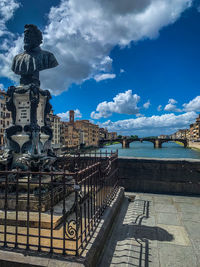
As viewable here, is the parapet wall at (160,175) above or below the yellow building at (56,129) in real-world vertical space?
below

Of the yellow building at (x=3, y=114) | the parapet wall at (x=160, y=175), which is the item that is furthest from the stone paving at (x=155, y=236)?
the yellow building at (x=3, y=114)

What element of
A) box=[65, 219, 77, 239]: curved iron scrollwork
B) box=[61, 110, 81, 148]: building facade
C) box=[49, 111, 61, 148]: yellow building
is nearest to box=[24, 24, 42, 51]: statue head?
box=[65, 219, 77, 239]: curved iron scrollwork

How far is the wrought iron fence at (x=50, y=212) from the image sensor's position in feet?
10.2

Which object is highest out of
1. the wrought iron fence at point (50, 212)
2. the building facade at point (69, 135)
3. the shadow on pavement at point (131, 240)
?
the building facade at point (69, 135)

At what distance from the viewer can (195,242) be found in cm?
402

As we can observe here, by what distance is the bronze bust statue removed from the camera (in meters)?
8.37

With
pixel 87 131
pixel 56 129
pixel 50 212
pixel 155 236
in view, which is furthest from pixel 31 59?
pixel 87 131

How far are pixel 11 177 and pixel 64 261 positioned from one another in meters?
3.96

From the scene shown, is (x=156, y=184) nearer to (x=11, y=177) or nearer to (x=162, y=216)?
(x=162, y=216)

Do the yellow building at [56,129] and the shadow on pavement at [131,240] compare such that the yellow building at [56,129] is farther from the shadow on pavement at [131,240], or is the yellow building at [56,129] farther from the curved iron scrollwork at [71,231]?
the curved iron scrollwork at [71,231]

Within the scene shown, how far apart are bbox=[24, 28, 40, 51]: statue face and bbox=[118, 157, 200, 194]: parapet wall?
21.6 ft

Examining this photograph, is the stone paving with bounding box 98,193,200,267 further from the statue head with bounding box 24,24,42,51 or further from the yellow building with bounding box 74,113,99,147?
the yellow building with bounding box 74,113,99,147

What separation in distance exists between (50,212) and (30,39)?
768 cm

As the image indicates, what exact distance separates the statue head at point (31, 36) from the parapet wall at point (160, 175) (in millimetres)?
6599
